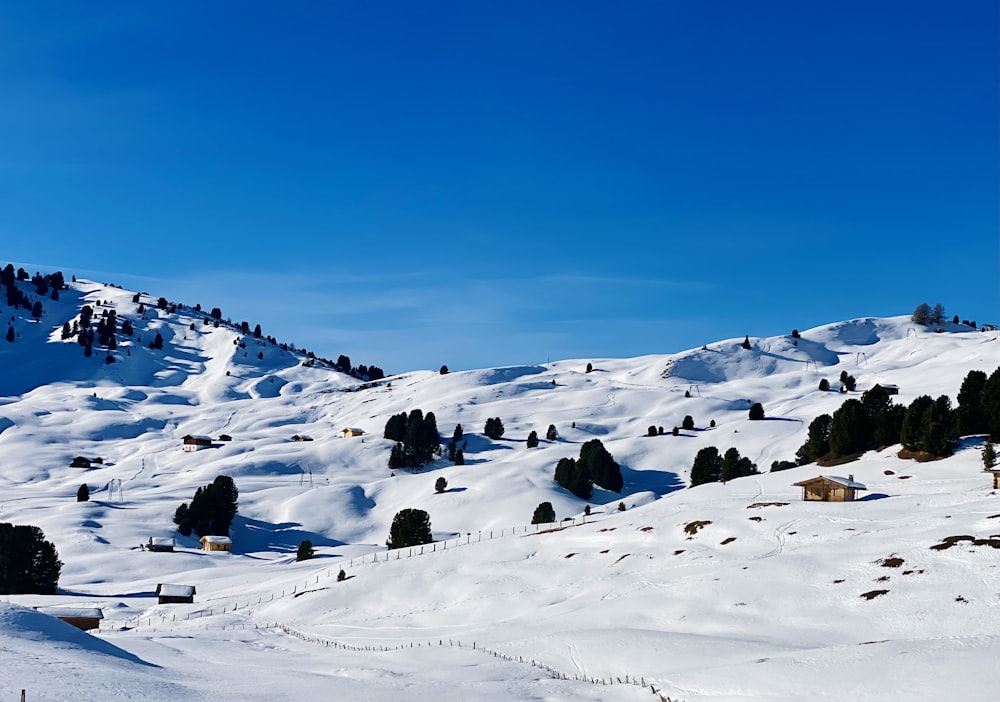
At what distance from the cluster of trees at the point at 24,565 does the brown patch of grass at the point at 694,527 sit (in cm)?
5915

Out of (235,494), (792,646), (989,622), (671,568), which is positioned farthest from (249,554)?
(989,622)

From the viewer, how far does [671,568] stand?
60062mm

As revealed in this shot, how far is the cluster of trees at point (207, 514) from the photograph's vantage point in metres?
109

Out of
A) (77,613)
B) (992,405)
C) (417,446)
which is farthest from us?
(417,446)

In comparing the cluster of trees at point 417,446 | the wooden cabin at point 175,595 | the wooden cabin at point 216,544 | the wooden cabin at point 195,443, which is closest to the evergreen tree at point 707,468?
the cluster of trees at point 417,446

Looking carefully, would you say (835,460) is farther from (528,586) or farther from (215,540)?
(215,540)

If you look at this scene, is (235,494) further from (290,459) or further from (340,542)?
(290,459)

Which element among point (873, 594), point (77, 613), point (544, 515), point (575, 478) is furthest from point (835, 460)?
point (77, 613)

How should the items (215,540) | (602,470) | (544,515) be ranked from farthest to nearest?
(602,470)
(215,540)
(544,515)

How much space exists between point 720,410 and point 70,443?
128868mm

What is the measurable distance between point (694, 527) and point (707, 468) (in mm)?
46811

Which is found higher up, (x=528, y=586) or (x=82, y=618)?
(x=82, y=618)

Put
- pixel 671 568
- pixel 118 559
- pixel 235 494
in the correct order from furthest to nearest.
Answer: pixel 235 494 → pixel 118 559 → pixel 671 568

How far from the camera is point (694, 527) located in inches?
2657
